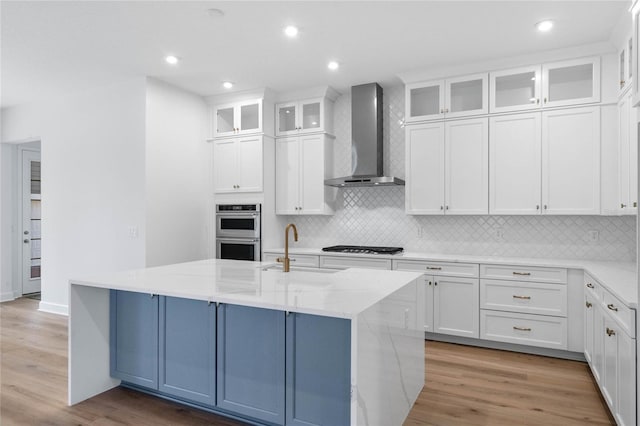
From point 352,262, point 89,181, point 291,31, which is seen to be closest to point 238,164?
point 89,181

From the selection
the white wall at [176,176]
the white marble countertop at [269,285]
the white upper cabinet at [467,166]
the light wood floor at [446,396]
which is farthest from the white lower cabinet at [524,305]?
the white wall at [176,176]

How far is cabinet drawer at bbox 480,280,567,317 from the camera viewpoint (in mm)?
3438

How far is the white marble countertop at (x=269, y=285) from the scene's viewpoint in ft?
6.15

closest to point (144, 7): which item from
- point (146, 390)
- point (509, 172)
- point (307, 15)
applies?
point (307, 15)

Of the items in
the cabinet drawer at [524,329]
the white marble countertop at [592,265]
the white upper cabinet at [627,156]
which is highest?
the white upper cabinet at [627,156]

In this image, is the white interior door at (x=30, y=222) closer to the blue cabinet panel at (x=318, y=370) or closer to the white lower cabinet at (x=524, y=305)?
the blue cabinet panel at (x=318, y=370)

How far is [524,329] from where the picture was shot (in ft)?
11.6

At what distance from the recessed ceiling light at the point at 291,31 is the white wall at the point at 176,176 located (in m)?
1.93

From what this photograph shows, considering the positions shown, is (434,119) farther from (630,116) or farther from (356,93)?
(630,116)

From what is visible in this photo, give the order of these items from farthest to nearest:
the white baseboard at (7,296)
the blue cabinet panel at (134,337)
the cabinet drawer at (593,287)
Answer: the white baseboard at (7,296)
the cabinet drawer at (593,287)
the blue cabinet panel at (134,337)

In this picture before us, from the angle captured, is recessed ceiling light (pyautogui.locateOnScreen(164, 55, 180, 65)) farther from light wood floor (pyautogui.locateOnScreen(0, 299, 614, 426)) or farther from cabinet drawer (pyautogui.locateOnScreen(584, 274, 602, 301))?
cabinet drawer (pyautogui.locateOnScreen(584, 274, 602, 301))

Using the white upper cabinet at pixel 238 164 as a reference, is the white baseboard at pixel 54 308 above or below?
below

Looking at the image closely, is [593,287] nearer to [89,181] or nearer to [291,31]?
[291,31]

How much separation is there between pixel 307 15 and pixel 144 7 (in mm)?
1198
